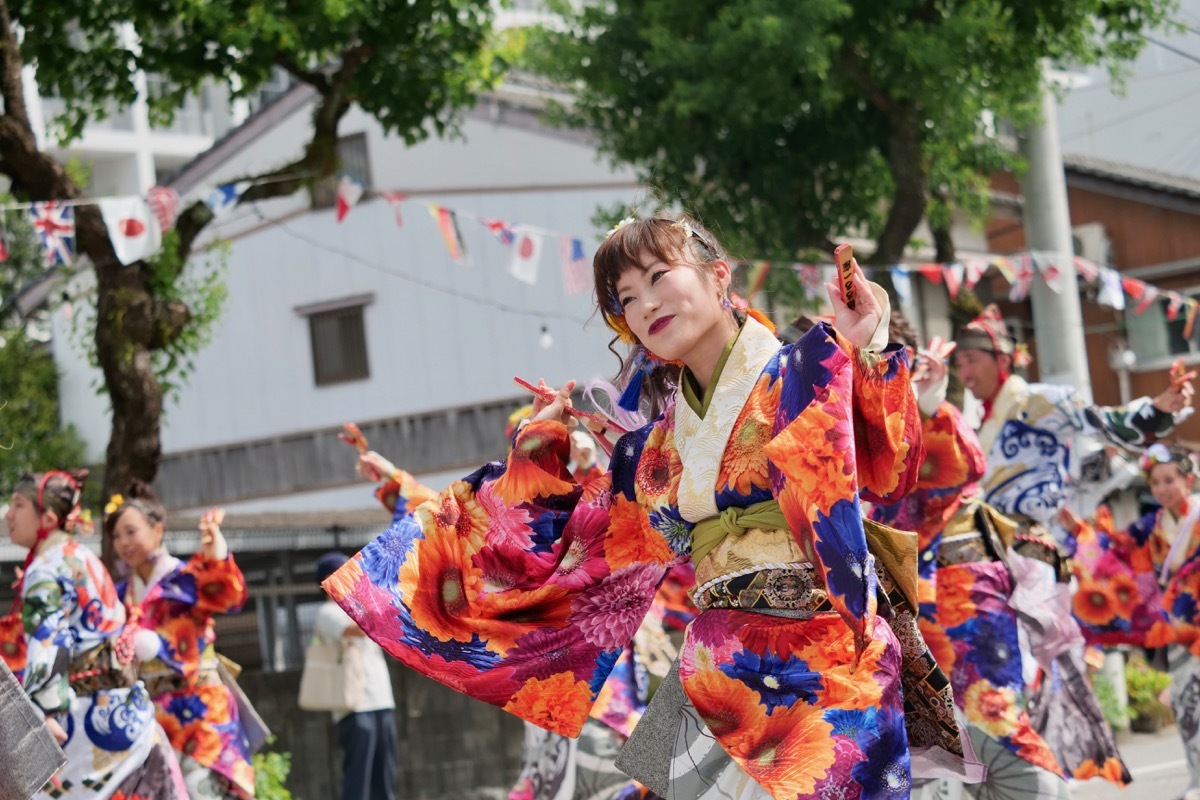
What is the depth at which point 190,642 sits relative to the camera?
7258mm

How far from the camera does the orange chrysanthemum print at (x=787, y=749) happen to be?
3.43 meters

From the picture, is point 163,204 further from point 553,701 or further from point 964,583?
point 553,701

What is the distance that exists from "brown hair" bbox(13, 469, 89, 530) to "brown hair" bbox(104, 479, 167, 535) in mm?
625

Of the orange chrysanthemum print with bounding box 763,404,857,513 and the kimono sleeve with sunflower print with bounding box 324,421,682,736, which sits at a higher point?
the orange chrysanthemum print with bounding box 763,404,857,513

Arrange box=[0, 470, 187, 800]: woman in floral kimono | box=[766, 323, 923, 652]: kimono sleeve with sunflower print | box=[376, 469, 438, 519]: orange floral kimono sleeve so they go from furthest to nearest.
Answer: box=[376, 469, 438, 519]: orange floral kimono sleeve → box=[0, 470, 187, 800]: woman in floral kimono → box=[766, 323, 923, 652]: kimono sleeve with sunflower print

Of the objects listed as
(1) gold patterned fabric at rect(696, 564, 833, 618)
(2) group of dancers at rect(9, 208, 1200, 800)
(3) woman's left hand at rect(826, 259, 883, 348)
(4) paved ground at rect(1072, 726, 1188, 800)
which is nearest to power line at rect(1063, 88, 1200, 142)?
(4) paved ground at rect(1072, 726, 1188, 800)

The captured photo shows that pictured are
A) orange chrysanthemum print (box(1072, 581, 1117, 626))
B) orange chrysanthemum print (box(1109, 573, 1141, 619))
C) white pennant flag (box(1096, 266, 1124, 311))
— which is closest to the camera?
orange chrysanthemum print (box(1109, 573, 1141, 619))

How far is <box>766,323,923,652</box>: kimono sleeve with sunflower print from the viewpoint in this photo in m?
3.39

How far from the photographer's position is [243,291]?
23.6m

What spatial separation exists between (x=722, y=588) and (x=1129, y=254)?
862 inches

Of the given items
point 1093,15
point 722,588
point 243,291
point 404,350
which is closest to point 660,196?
point 722,588

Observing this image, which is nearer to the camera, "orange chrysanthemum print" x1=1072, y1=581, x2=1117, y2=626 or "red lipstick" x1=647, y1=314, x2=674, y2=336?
"red lipstick" x1=647, y1=314, x2=674, y2=336

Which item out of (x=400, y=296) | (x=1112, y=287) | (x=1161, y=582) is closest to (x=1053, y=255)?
(x=1112, y=287)

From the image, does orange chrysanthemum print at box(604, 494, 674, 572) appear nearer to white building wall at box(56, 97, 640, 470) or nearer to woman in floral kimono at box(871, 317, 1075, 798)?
woman in floral kimono at box(871, 317, 1075, 798)
